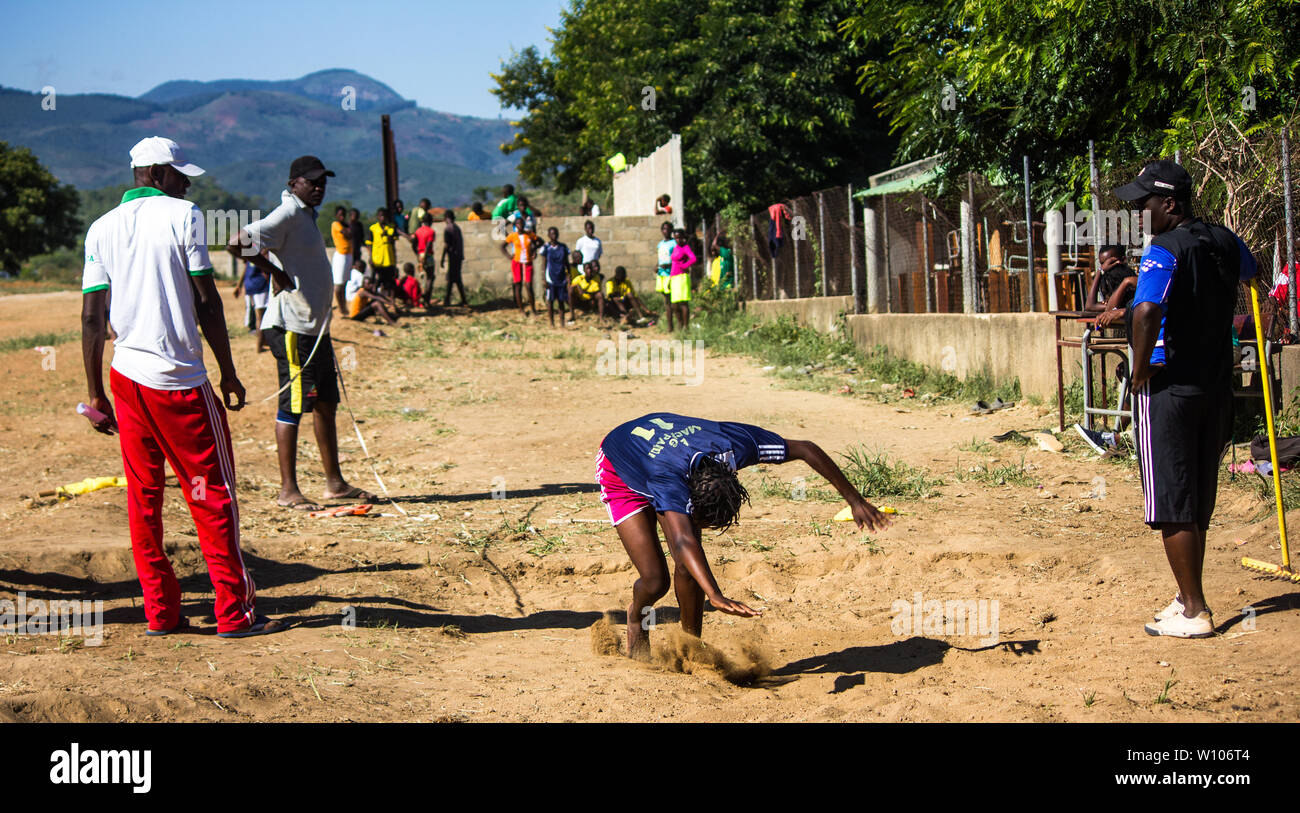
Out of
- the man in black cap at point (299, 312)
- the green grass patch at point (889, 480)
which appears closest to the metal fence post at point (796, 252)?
the green grass patch at point (889, 480)

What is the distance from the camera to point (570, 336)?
749 inches

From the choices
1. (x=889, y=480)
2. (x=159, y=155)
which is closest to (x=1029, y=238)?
(x=889, y=480)

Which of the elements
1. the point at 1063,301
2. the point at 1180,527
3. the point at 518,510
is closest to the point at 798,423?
the point at 1063,301

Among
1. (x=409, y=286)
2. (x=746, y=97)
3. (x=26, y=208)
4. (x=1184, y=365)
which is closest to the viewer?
(x=1184, y=365)

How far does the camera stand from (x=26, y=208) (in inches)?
1940

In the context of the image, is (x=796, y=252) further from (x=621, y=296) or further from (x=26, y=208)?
(x=26, y=208)

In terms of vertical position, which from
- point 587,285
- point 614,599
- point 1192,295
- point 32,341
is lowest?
→ point 614,599

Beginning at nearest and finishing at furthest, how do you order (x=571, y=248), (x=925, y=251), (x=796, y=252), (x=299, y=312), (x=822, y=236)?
(x=299, y=312) → (x=925, y=251) → (x=822, y=236) → (x=796, y=252) → (x=571, y=248)

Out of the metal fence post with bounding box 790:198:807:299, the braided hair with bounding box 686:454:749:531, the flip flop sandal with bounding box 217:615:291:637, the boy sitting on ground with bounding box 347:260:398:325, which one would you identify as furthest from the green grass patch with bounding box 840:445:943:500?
the boy sitting on ground with bounding box 347:260:398:325

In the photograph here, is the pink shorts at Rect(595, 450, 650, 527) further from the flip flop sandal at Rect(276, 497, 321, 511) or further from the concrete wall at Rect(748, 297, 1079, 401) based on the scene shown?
the concrete wall at Rect(748, 297, 1079, 401)

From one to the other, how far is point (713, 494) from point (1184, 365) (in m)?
2.07

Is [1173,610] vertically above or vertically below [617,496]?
below

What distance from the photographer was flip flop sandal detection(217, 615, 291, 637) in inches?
191

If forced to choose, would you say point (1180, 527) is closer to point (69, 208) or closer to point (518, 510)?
point (518, 510)
